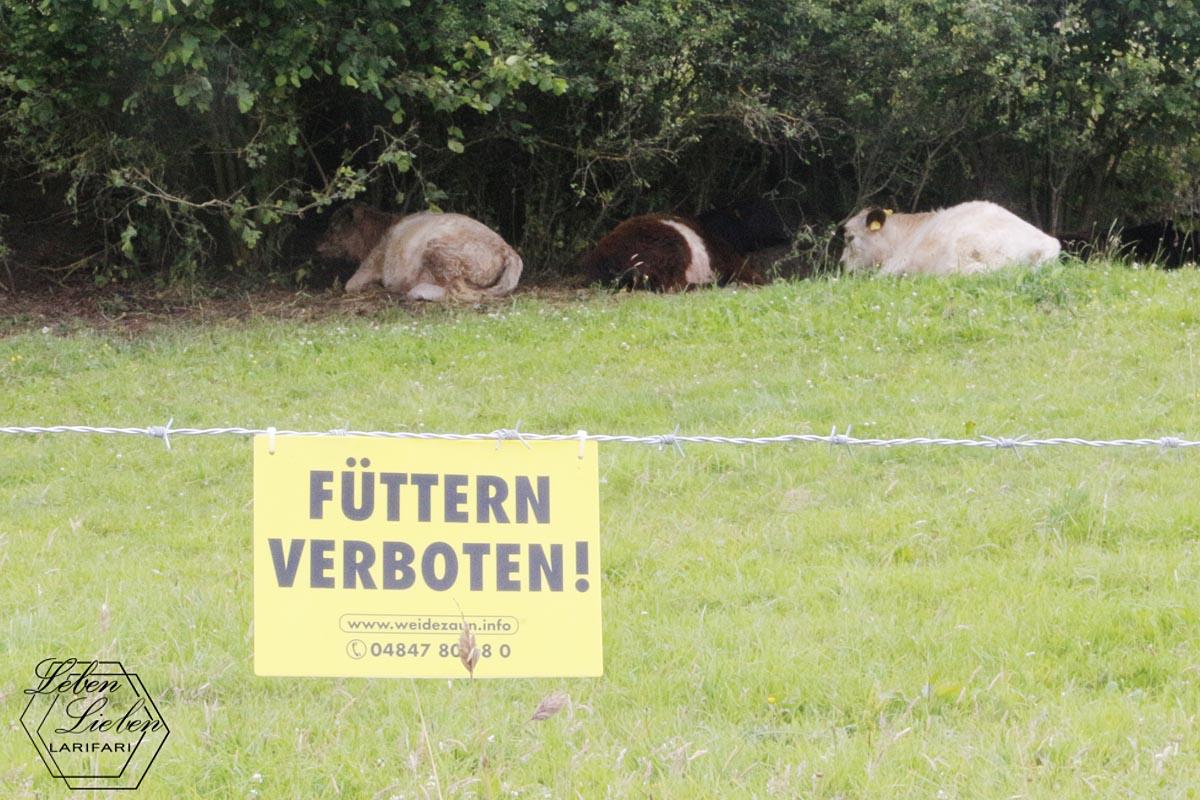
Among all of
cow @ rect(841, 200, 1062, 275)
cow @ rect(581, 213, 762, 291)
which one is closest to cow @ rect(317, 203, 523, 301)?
cow @ rect(581, 213, 762, 291)

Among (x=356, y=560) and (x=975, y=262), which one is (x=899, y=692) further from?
(x=975, y=262)

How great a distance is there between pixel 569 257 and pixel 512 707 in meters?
12.8

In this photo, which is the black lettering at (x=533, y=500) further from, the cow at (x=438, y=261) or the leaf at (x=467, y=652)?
the cow at (x=438, y=261)

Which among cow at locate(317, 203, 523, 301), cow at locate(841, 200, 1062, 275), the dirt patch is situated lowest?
the dirt patch

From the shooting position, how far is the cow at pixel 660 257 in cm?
1441

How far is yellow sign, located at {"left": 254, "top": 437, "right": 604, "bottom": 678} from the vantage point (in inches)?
129

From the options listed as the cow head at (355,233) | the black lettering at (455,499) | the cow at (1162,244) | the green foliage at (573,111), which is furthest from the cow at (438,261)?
the black lettering at (455,499)

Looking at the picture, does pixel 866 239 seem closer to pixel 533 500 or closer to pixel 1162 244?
pixel 1162 244

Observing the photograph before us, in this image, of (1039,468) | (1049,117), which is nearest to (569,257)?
(1049,117)

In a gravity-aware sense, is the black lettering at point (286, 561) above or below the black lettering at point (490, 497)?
below

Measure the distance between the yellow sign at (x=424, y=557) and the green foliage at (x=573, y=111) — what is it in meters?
8.52

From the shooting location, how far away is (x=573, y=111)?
15797 mm

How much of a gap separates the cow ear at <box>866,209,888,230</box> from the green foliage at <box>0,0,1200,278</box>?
135cm

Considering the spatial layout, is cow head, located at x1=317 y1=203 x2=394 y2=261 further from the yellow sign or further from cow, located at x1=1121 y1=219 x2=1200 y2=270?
the yellow sign
